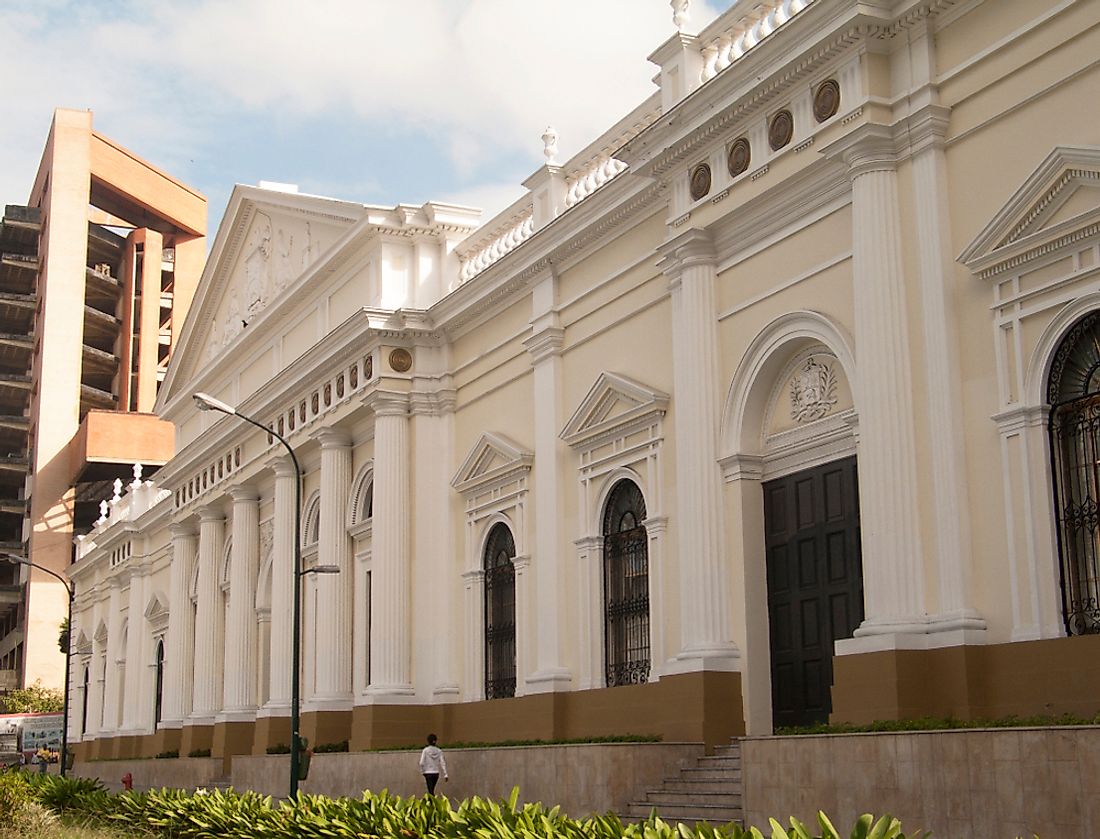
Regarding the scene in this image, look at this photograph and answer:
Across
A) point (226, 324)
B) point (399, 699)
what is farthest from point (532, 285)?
point (226, 324)

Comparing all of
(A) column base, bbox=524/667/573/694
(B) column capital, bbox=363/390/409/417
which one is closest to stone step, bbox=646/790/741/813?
(A) column base, bbox=524/667/573/694

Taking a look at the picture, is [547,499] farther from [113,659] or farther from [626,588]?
[113,659]

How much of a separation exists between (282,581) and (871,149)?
21.0 meters

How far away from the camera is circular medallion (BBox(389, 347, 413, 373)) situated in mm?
30594

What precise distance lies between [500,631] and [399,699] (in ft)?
8.13

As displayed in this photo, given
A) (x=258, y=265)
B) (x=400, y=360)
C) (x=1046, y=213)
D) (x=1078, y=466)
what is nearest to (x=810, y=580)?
(x=1078, y=466)

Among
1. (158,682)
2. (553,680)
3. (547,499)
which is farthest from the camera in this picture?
(158,682)

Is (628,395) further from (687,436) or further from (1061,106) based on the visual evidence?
(1061,106)

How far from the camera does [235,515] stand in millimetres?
39094

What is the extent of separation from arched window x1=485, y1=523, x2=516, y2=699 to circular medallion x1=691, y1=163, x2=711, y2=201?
8.37m

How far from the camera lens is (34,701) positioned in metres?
76.1

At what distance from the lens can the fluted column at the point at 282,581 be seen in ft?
114

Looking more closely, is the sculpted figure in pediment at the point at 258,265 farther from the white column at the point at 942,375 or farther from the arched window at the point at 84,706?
the arched window at the point at 84,706

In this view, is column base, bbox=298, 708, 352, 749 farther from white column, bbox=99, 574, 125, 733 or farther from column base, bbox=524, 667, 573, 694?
white column, bbox=99, 574, 125, 733
